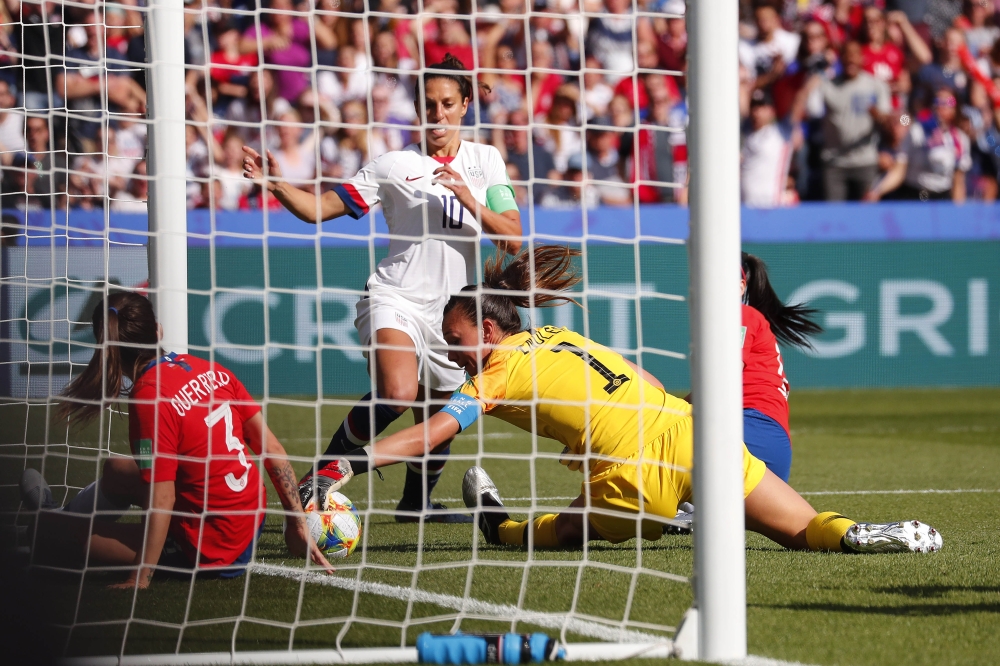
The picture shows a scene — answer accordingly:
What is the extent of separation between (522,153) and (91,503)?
7.43 m

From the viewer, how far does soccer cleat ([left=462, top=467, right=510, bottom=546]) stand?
15.5ft

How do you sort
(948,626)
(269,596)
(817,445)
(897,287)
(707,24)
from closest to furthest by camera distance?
(707,24)
(948,626)
(269,596)
(817,445)
(897,287)

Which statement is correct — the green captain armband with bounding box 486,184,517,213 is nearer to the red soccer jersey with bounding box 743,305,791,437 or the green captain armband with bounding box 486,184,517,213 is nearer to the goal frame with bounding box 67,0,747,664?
the red soccer jersey with bounding box 743,305,791,437

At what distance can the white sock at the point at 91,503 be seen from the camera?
412 cm

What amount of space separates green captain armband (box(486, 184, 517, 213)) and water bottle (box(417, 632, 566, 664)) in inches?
91.6

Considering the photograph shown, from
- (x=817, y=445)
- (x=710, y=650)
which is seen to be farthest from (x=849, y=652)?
(x=817, y=445)

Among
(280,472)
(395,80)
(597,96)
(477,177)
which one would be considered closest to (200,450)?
(280,472)

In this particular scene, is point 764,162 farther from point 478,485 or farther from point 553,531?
point 553,531

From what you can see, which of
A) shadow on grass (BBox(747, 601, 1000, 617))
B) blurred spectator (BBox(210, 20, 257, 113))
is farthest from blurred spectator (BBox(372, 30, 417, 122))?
shadow on grass (BBox(747, 601, 1000, 617))

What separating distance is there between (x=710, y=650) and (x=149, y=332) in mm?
1997

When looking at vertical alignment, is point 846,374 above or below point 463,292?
below

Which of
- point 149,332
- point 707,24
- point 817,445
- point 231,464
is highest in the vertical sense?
point 707,24

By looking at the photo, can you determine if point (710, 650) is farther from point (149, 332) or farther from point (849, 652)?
point (149, 332)

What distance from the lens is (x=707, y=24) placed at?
2.97 m
